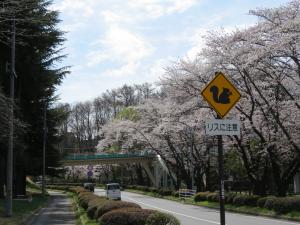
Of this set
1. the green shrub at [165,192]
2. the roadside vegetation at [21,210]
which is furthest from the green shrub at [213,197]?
the green shrub at [165,192]

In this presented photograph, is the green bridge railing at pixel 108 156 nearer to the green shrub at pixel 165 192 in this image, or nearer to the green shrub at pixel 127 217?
the green shrub at pixel 165 192

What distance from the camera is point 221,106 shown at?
9180mm

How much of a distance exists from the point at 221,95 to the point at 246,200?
78.9 ft

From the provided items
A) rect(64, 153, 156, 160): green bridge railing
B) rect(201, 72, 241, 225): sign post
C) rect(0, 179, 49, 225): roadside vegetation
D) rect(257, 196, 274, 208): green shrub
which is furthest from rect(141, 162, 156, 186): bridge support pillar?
rect(201, 72, 241, 225): sign post

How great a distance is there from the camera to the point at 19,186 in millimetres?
50156

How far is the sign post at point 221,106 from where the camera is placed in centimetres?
903

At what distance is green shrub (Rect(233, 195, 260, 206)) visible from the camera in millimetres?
31094

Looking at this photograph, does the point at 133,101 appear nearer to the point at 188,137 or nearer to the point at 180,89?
the point at 188,137

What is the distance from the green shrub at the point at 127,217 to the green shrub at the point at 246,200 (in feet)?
61.2

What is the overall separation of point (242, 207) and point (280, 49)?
1121 cm

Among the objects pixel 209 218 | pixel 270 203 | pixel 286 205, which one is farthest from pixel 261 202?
pixel 209 218

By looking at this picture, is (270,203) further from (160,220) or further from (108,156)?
(108,156)

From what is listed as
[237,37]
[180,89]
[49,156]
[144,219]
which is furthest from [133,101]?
[144,219]

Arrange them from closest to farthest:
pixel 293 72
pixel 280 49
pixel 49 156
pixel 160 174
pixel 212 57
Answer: pixel 280 49, pixel 293 72, pixel 212 57, pixel 49 156, pixel 160 174
